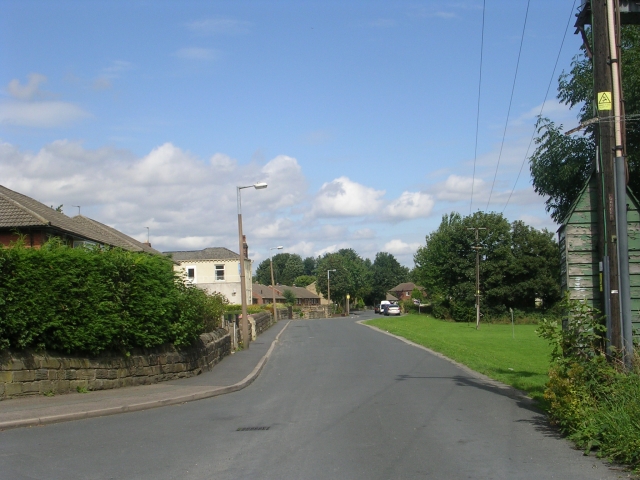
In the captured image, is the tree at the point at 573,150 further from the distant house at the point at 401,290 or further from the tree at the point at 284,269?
the tree at the point at 284,269

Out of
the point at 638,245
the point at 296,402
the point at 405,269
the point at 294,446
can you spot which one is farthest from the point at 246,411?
the point at 405,269

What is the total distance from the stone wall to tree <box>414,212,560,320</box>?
6013 centimetres

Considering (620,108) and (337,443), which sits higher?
(620,108)

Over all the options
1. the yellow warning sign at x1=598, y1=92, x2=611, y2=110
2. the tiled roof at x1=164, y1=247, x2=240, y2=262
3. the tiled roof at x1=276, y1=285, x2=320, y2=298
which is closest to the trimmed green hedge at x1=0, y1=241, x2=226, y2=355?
the yellow warning sign at x1=598, y1=92, x2=611, y2=110

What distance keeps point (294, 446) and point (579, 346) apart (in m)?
4.54

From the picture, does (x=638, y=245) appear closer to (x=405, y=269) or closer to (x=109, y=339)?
(x=109, y=339)

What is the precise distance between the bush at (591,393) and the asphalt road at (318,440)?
12.3 inches

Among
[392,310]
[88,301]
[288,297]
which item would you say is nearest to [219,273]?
[392,310]

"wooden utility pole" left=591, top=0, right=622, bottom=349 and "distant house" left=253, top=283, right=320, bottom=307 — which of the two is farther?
"distant house" left=253, top=283, right=320, bottom=307

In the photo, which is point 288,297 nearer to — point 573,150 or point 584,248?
point 573,150

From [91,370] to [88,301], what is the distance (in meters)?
1.54

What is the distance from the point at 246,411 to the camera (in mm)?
A: 11992

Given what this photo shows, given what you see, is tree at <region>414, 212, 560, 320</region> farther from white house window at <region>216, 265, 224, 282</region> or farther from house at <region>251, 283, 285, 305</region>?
house at <region>251, 283, 285, 305</region>

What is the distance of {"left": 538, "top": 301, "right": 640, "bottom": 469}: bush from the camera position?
7676 mm
